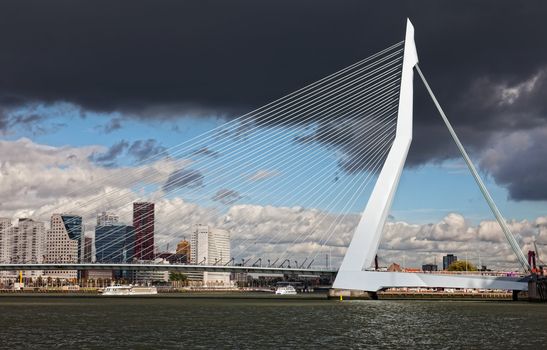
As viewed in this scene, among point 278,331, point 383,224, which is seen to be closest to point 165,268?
point 383,224

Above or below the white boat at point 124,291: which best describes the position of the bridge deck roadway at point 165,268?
above

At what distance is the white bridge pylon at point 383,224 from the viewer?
55.4 meters

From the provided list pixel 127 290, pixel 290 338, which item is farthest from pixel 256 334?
pixel 127 290

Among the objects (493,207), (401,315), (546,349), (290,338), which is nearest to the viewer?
(546,349)

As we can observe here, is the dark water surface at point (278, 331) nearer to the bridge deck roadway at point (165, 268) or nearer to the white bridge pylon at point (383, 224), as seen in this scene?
the white bridge pylon at point (383, 224)

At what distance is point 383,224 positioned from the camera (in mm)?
55625

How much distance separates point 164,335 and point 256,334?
404 centimetres

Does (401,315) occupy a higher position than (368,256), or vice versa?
(368,256)

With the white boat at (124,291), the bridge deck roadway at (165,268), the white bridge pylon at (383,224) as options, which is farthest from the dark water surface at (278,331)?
the white boat at (124,291)

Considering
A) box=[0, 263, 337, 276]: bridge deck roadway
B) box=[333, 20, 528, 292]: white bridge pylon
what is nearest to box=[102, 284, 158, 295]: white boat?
box=[0, 263, 337, 276]: bridge deck roadway

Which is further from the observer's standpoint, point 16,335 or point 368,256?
point 368,256

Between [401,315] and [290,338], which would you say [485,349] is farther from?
[401,315]

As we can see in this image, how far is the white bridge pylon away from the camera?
55375 millimetres

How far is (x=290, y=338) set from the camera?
3269 centimetres
